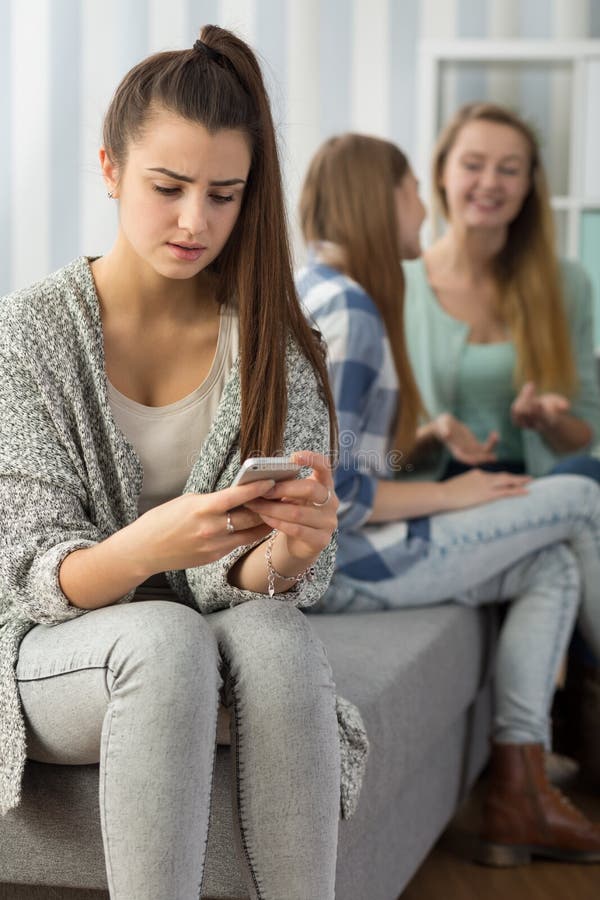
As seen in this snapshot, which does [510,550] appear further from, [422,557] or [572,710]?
[572,710]

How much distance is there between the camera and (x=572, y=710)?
7.16 ft

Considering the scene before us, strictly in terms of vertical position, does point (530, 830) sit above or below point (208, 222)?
below

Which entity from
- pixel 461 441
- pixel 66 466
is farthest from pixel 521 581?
pixel 66 466

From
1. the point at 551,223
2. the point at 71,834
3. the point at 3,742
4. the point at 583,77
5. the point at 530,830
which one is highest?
the point at 583,77

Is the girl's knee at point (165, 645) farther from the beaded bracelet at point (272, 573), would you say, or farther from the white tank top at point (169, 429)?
the white tank top at point (169, 429)

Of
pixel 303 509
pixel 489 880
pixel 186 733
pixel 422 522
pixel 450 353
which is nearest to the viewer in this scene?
pixel 186 733

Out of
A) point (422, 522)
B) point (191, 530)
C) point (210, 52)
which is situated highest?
point (210, 52)

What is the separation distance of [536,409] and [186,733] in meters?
1.38

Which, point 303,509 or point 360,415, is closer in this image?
point 303,509

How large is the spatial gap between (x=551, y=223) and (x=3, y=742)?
1751mm

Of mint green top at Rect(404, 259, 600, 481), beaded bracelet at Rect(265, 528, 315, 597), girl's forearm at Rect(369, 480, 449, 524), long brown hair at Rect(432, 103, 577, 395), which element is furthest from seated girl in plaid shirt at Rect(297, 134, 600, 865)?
beaded bracelet at Rect(265, 528, 315, 597)

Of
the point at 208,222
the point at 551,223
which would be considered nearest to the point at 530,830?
the point at 208,222

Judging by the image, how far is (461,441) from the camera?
84.4 inches

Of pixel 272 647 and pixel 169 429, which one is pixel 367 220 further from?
pixel 272 647
